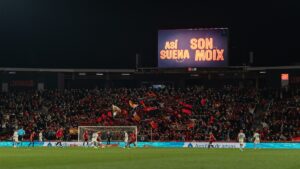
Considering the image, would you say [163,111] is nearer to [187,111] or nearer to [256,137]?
[187,111]

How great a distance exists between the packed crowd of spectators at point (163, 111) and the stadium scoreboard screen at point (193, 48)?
5.29 meters

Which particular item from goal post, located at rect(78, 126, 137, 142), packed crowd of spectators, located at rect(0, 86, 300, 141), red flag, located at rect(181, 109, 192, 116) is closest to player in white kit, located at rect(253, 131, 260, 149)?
packed crowd of spectators, located at rect(0, 86, 300, 141)

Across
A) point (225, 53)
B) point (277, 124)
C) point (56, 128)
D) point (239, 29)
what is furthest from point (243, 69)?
point (56, 128)

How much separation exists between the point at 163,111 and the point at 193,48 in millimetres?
8308

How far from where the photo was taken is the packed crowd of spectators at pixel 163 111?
2281 inches

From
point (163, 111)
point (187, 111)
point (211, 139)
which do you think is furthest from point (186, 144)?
point (163, 111)

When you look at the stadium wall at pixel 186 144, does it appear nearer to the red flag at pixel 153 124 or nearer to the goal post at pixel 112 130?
the goal post at pixel 112 130

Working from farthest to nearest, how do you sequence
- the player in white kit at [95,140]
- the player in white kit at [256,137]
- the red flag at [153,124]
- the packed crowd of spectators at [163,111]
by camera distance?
the red flag at [153,124], the packed crowd of spectators at [163,111], the player in white kit at [95,140], the player in white kit at [256,137]

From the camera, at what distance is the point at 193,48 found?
62375 millimetres

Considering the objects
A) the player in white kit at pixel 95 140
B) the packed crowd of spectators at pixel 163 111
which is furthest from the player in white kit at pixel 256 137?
the player in white kit at pixel 95 140

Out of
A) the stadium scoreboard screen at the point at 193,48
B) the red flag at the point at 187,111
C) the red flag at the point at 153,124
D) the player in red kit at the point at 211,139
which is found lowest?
the player in red kit at the point at 211,139

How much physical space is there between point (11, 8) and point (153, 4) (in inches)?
751

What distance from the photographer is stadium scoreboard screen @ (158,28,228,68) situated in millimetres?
61312

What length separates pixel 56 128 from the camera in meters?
62.3
